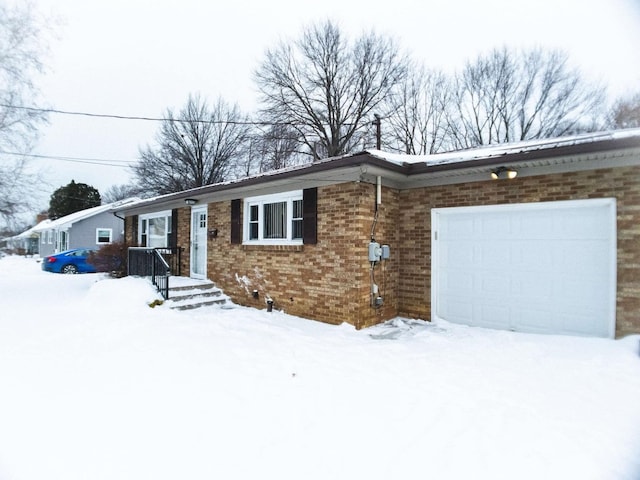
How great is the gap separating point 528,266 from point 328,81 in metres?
18.6

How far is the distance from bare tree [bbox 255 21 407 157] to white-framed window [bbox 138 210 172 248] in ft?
35.9

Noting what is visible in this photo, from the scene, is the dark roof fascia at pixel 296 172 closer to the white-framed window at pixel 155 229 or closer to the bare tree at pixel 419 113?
the white-framed window at pixel 155 229

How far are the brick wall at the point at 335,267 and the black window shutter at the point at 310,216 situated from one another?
10cm

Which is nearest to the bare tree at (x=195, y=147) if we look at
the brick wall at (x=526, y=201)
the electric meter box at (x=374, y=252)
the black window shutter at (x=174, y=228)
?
the black window shutter at (x=174, y=228)

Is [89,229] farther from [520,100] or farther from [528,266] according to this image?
[520,100]

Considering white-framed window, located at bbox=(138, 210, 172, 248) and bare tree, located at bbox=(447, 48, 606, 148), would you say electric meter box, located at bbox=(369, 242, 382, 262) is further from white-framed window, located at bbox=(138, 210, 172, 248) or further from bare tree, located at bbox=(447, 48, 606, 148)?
bare tree, located at bbox=(447, 48, 606, 148)

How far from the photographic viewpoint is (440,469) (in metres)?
2.47

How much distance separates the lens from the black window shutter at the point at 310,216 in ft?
22.3

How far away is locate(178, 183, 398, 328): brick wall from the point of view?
Answer: 6160 mm

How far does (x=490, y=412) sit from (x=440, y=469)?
3.58 ft

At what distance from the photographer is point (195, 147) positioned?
87.9 ft

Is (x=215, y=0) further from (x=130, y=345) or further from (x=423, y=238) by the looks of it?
(x=130, y=345)

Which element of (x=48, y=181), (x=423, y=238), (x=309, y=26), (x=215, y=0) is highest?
(x=309, y=26)

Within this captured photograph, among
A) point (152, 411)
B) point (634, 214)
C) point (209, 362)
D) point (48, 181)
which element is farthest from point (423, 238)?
Result: point (48, 181)
